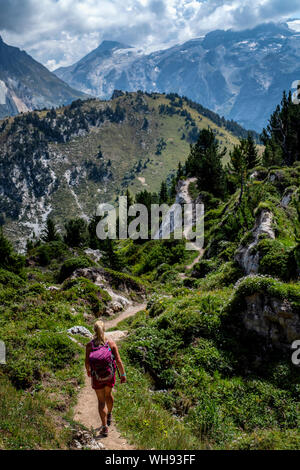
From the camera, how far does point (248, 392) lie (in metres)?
10.2

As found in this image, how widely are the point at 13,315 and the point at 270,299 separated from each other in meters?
13.8

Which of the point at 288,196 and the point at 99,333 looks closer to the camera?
the point at 99,333

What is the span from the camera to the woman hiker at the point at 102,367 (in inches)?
298

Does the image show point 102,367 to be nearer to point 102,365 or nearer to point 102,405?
point 102,365

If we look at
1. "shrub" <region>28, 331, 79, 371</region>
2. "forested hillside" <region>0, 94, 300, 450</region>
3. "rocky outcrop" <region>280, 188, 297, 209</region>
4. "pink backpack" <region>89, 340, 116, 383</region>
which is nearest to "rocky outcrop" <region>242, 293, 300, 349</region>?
"forested hillside" <region>0, 94, 300, 450</region>

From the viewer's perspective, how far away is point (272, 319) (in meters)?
11.5

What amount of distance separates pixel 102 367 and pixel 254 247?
12.7 meters

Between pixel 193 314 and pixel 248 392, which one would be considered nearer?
pixel 248 392

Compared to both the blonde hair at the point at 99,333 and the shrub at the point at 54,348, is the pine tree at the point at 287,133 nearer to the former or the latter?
the shrub at the point at 54,348

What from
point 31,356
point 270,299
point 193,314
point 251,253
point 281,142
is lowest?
point 31,356

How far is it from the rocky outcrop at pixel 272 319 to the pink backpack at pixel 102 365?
710 centimetres

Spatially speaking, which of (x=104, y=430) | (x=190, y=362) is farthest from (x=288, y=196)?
(x=104, y=430)
